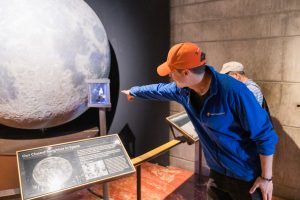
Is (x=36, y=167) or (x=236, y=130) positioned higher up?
(x=236, y=130)

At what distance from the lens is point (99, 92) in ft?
7.60

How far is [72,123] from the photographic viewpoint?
363cm

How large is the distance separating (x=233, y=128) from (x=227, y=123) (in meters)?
0.07

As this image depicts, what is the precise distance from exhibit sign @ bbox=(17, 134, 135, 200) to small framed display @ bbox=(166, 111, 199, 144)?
106cm

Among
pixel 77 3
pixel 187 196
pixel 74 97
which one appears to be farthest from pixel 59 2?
pixel 187 196

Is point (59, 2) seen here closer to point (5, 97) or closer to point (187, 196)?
point (5, 97)

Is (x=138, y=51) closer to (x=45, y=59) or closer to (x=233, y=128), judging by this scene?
(x=45, y=59)

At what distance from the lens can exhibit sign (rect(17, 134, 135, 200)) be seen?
1.65 meters

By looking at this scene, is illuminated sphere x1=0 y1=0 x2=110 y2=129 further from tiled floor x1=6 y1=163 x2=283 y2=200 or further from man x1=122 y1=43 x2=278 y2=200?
man x1=122 y1=43 x2=278 y2=200

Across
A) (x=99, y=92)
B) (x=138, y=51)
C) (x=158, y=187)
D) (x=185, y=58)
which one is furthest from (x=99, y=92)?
(x=158, y=187)

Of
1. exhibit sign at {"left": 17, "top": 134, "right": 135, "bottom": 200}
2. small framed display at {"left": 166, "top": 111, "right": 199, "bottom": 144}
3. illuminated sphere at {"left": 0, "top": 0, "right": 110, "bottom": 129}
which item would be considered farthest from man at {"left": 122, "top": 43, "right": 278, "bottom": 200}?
illuminated sphere at {"left": 0, "top": 0, "right": 110, "bottom": 129}

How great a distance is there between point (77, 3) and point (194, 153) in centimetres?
277

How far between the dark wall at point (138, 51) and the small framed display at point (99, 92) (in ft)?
5.00

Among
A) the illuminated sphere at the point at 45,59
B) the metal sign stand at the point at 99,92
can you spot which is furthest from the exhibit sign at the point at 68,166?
the illuminated sphere at the point at 45,59
